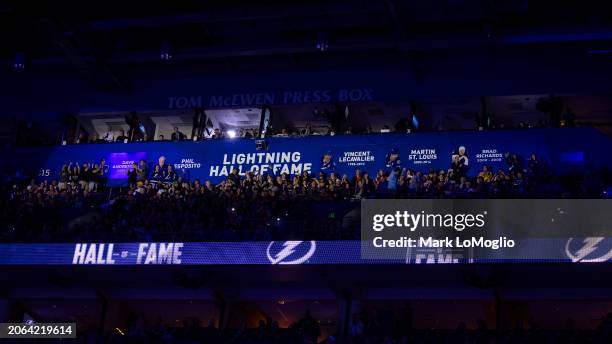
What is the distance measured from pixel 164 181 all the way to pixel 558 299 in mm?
14172

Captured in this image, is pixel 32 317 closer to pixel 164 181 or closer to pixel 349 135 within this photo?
pixel 164 181

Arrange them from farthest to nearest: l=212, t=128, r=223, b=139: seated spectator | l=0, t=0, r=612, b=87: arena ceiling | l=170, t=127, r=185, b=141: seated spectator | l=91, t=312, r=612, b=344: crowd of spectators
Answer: l=170, t=127, r=185, b=141: seated spectator, l=212, t=128, r=223, b=139: seated spectator, l=0, t=0, r=612, b=87: arena ceiling, l=91, t=312, r=612, b=344: crowd of spectators

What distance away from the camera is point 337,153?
26.4 meters

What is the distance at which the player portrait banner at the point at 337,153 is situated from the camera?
80.5 feet

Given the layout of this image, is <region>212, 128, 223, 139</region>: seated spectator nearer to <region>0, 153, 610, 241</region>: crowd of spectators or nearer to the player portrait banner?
the player portrait banner

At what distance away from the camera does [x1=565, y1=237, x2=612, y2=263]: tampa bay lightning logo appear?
16344 millimetres

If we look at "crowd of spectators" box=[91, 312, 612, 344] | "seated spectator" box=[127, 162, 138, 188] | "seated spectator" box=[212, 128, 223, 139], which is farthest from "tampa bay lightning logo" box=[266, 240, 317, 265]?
"seated spectator" box=[212, 128, 223, 139]

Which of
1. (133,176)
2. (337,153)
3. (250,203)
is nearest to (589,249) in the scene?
(250,203)

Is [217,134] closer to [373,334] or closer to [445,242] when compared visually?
[373,334]

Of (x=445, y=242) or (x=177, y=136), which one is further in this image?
(x=177, y=136)

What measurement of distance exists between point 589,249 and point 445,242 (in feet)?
10.4

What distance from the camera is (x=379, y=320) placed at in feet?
57.8

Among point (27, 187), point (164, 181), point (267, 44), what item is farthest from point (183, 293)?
point (267, 44)
